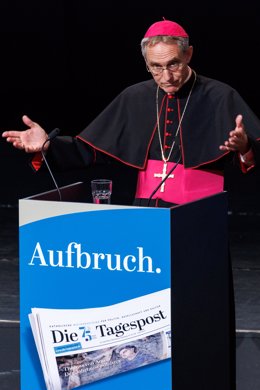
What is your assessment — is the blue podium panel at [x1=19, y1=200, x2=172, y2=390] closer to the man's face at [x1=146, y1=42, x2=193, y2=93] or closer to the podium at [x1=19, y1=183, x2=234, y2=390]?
the podium at [x1=19, y1=183, x2=234, y2=390]

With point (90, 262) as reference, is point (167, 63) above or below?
above

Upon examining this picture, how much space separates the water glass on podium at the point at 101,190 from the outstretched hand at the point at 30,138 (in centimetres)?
28

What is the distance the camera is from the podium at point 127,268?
318 cm

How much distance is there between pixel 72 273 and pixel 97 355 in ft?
0.87

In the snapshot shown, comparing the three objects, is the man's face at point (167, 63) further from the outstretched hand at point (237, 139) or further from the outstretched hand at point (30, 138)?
the outstretched hand at point (30, 138)

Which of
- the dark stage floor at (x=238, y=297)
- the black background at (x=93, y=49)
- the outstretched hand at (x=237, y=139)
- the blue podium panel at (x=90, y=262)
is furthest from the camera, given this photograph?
the black background at (x=93, y=49)

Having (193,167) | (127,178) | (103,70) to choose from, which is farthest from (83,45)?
(193,167)

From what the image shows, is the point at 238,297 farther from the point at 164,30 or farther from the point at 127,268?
the point at 127,268

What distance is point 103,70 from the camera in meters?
15.2

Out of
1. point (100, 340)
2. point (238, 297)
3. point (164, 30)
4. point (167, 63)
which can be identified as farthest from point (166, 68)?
point (238, 297)

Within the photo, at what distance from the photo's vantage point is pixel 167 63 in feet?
11.9

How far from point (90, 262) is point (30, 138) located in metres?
0.59

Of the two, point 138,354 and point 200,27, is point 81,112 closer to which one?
point 200,27

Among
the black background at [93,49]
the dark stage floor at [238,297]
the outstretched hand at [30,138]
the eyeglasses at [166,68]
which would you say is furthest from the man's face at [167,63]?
the black background at [93,49]
